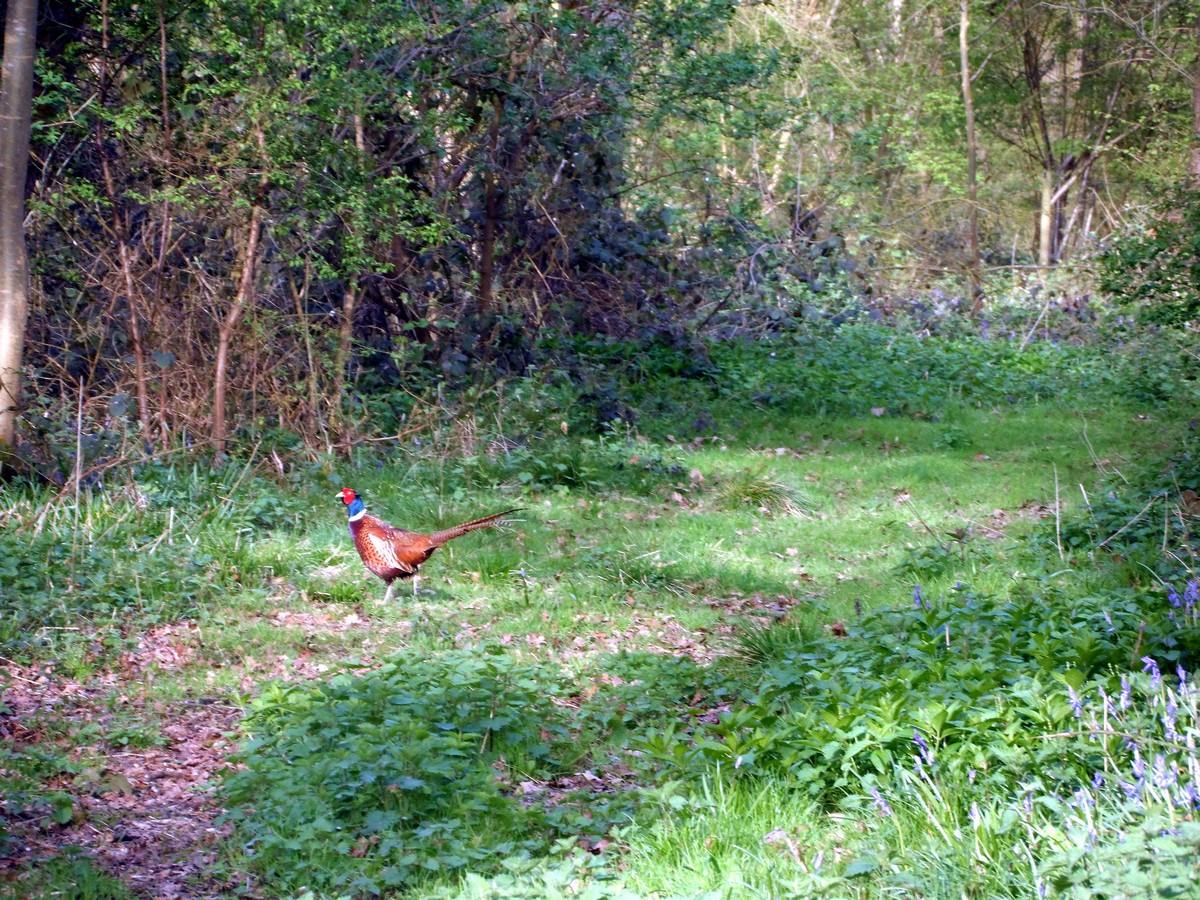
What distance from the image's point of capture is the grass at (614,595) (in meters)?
4.09

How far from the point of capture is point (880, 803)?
392cm

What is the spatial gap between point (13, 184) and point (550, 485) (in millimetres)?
4624

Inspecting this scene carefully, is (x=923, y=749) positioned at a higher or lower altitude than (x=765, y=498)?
higher

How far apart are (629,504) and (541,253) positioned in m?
4.90

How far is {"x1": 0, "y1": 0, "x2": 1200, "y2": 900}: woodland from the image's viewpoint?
4.22 m

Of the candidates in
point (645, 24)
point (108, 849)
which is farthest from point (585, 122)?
point (108, 849)

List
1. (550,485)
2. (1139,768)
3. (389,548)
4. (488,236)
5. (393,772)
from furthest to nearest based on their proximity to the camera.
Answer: (488,236)
(550,485)
(389,548)
(393,772)
(1139,768)

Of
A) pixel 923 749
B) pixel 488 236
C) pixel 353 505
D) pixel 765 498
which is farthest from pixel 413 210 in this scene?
pixel 923 749

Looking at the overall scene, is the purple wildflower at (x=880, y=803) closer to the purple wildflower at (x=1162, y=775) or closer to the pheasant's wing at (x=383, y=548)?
the purple wildflower at (x=1162, y=775)

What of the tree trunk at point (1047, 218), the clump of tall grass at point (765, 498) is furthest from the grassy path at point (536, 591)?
the tree trunk at point (1047, 218)

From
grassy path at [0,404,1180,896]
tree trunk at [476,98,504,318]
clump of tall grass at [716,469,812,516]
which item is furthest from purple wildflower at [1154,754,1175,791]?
tree trunk at [476,98,504,318]

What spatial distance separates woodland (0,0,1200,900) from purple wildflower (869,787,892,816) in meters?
0.04

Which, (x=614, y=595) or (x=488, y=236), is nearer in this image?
(x=614, y=595)

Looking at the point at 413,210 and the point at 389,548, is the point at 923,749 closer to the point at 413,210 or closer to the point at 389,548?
the point at 389,548
